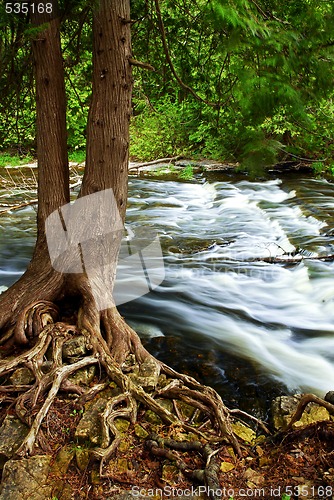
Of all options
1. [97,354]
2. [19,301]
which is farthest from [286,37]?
[19,301]

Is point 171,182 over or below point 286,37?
below

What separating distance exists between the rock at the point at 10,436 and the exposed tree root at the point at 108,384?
7 cm

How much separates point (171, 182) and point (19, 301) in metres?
11.5

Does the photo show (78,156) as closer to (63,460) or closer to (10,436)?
(10,436)

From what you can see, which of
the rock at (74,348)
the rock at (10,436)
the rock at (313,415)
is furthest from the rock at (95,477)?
the rock at (313,415)

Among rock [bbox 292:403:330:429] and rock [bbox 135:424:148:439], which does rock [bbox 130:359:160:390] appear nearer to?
rock [bbox 135:424:148:439]

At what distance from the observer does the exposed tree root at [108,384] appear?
3092mm

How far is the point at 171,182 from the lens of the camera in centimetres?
1534

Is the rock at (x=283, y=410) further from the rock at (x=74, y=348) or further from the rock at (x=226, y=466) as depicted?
the rock at (x=74, y=348)

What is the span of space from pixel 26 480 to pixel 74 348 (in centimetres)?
127

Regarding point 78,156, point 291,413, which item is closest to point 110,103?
point 291,413

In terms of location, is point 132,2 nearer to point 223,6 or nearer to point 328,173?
point 223,6

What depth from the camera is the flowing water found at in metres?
5.03

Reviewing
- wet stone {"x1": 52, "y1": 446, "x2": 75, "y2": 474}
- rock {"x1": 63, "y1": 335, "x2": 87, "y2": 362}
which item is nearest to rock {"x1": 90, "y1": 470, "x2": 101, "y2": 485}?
wet stone {"x1": 52, "y1": 446, "x2": 75, "y2": 474}
